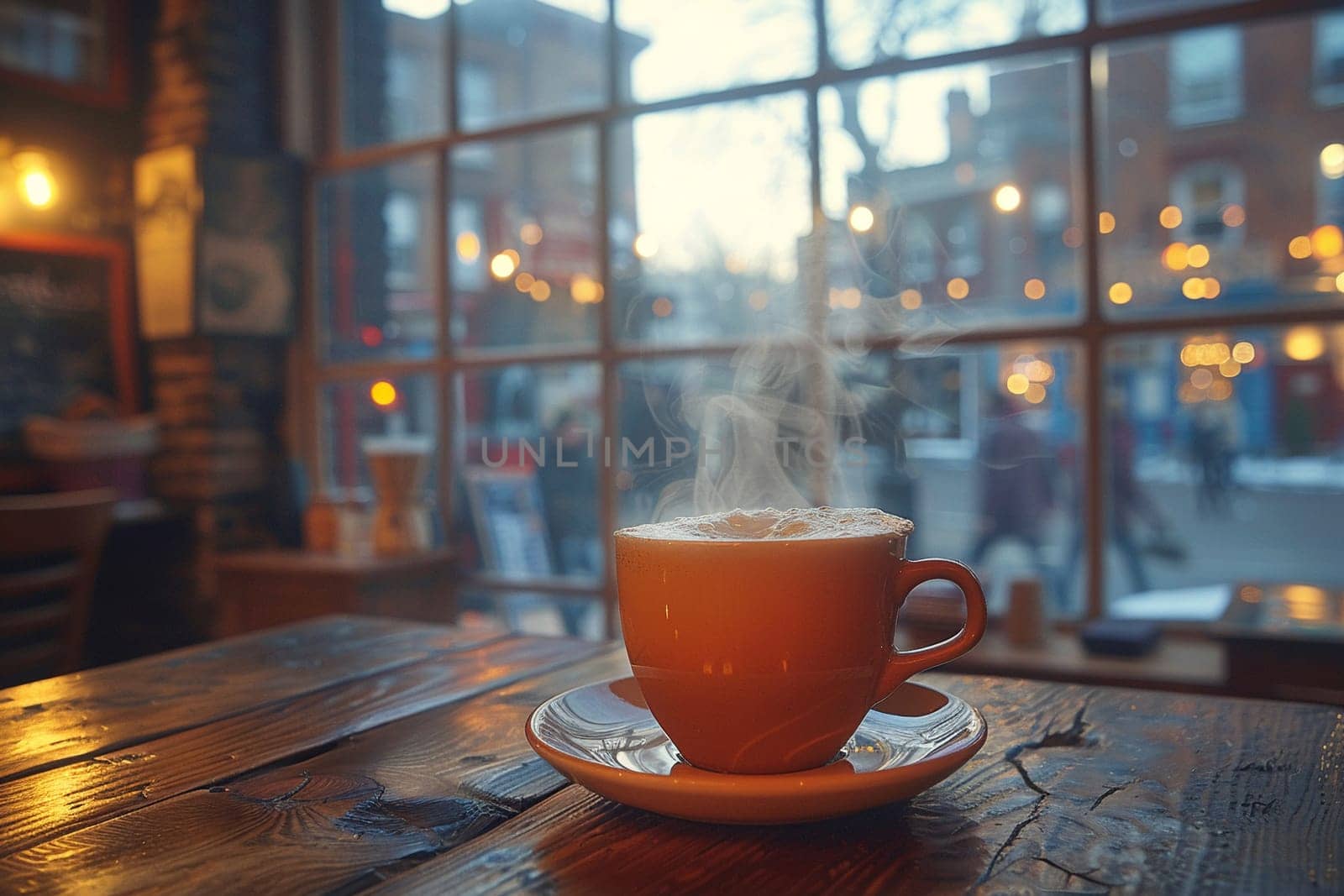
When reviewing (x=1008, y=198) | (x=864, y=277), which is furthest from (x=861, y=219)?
(x=1008, y=198)

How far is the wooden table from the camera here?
0.46 m

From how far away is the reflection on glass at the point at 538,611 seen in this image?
8.44 ft

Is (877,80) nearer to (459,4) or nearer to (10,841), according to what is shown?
(459,4)

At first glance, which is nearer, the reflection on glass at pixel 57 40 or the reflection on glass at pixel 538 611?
the reflection on glass at pixel 538 611

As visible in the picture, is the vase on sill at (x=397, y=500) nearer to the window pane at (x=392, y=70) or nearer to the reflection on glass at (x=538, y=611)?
the reflection on glass at (x=538, y=611)

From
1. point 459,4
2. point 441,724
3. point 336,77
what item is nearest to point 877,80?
point 459,4

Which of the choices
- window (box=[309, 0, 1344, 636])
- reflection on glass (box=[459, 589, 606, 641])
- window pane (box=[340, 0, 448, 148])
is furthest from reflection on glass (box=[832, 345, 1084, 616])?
window pane (box=[340, 0, 448, 148])

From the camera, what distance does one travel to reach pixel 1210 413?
7.19 ft

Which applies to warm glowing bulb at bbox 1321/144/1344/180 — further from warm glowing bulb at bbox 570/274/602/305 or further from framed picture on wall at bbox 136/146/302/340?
framed picture on wall at bbox 136/146/302/340

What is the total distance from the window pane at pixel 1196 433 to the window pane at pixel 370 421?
5.56 ft

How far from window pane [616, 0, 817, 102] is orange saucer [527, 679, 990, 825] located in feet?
6.36

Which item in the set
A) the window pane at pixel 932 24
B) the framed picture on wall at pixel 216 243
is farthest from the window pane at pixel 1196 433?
the framed picture on wall at pixel 216 243

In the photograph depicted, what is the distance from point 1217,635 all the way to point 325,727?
1.30 m

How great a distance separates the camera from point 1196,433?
7.65 ft
